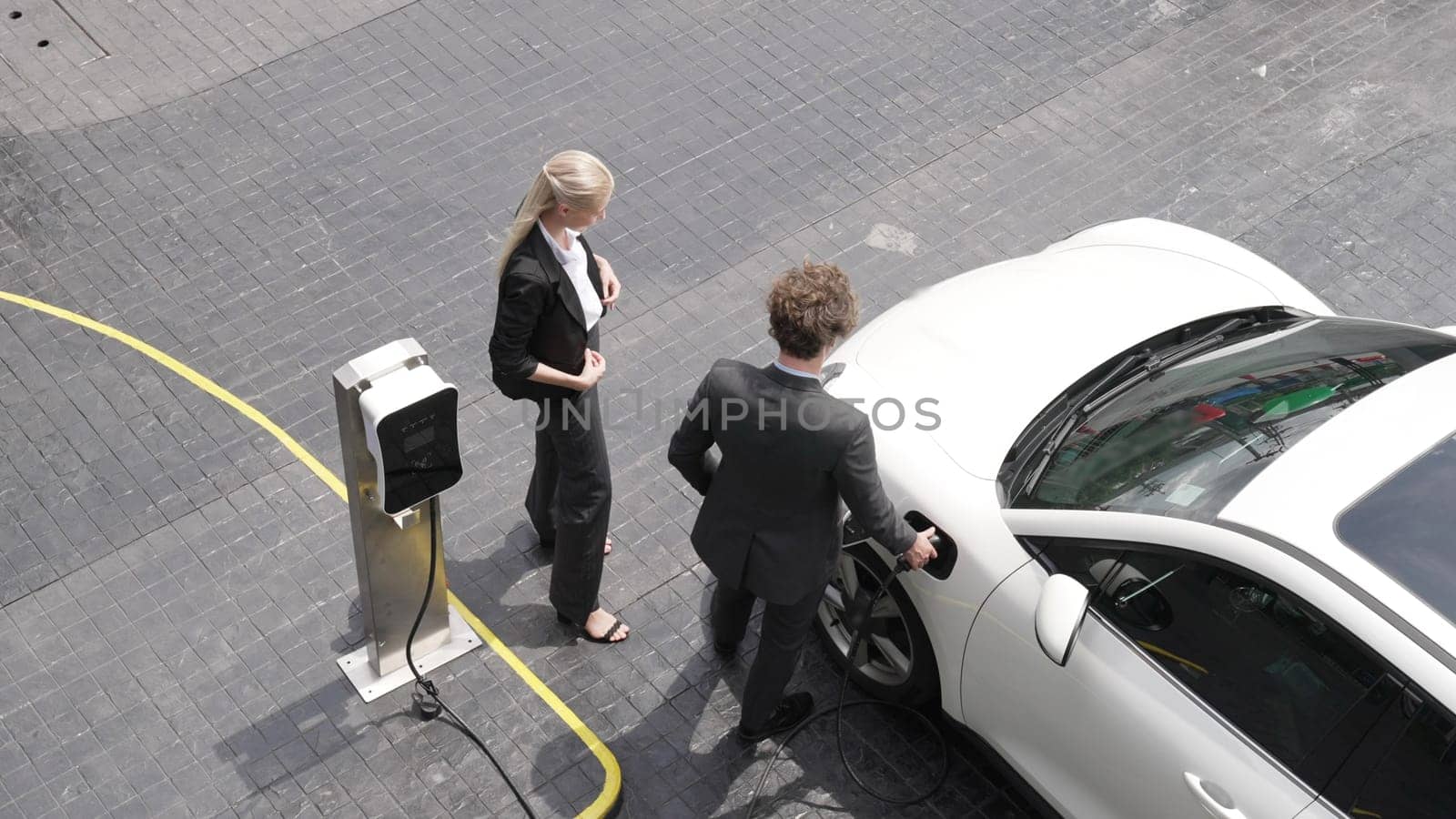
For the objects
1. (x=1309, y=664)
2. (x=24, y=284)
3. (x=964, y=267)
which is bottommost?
(x=24, y=284)

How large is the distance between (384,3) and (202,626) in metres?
4.62

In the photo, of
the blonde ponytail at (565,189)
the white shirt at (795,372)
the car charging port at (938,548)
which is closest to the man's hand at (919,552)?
the car charging port at (938,548)

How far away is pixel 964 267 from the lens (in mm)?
7359

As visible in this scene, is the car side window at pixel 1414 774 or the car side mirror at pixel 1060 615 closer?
the car side window at pixel 1414 774

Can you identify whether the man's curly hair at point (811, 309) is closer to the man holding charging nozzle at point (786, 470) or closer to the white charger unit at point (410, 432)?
the man holding charging nozzle at point (786, 470)

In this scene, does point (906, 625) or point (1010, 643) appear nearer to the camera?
point (1010, 643)

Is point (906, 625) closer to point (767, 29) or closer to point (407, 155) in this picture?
point (407, 155)

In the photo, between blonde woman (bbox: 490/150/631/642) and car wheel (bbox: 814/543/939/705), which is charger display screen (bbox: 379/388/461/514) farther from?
car wheel (bbox: 814/543/939/705)

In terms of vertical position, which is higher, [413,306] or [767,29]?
[767,29]

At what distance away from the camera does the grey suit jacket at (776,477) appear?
4.31 meters

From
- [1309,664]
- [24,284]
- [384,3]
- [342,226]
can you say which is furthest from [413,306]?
[1309,664]

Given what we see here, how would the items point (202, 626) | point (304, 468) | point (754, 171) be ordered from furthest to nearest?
point (754, 171), point (304, 468), point (202, 626)

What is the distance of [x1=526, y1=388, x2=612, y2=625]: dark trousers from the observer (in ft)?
17.0

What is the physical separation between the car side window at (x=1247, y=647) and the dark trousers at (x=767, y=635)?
98 cm
